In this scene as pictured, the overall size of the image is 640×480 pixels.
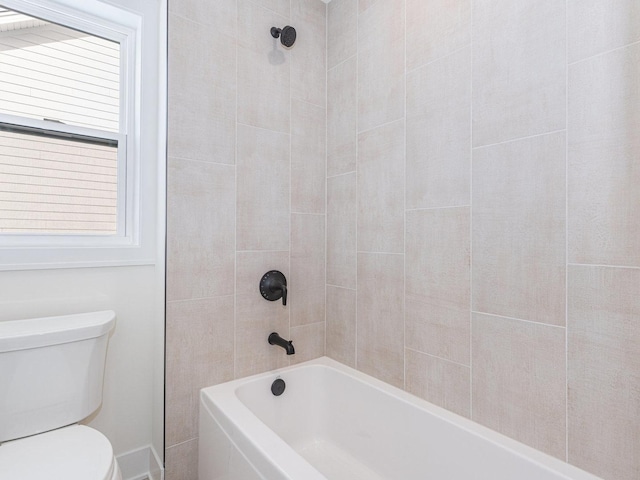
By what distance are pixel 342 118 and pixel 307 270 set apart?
0.83 metres

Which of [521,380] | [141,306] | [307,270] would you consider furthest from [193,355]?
[521,380]

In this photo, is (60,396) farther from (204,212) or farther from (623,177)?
(623,177)

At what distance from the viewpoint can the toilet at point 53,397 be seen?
1.08 meters

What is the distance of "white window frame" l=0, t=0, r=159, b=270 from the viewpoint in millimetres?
1439

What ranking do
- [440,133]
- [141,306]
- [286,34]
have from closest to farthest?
[440,133] < [141,306] < [286,34]

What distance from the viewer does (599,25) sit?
1.03m

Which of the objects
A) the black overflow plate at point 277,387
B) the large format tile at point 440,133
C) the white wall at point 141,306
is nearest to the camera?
the large format tile at point 440,133

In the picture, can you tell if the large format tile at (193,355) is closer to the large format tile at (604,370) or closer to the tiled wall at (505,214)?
the tiled wall at (505,214)

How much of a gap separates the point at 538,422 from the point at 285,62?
1888mm

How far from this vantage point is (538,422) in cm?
117

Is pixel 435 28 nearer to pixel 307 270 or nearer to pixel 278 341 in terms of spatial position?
pixel 307 270

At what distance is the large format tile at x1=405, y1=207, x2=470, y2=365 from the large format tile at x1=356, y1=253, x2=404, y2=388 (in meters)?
0.06

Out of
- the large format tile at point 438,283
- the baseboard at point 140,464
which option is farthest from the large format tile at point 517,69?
the baseboard at point 140,464

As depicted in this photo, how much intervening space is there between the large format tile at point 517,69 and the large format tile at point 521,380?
25.9 inches
